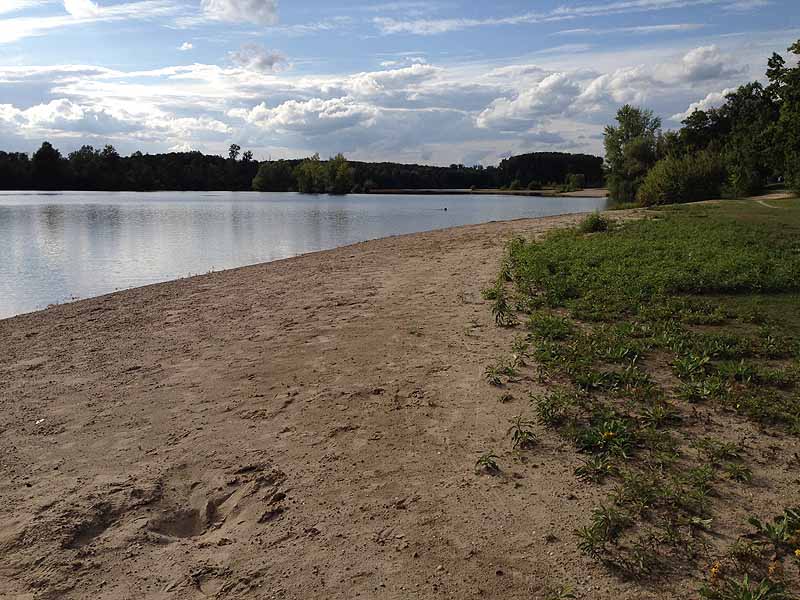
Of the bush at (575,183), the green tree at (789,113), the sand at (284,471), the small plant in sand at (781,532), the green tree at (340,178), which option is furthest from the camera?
the green tree at (340,178)

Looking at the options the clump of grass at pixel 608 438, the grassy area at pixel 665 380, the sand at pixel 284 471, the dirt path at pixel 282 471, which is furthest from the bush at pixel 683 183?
the clump of grass at pixel 608 438

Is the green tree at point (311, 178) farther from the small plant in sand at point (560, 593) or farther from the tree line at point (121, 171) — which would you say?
the small plant in sand at point (560, 593)

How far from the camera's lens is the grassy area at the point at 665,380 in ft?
10.8

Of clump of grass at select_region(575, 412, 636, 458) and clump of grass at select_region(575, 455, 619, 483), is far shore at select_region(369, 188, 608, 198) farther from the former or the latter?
clump of grass at select_region(575, 455, 619, 483)

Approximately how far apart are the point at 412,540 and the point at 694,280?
6.06m

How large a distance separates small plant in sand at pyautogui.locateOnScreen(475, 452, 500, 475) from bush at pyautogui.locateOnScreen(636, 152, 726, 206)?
28688mm

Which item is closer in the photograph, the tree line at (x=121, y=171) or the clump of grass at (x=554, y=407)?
the clump of grass at (x=554, y=407)

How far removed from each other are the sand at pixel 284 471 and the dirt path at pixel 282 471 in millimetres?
12

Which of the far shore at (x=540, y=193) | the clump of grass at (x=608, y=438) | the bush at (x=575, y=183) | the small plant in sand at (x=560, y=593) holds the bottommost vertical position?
the small plant in sand at (x=560, y=593)

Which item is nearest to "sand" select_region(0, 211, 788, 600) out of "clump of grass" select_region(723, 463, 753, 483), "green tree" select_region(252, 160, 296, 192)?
"clump of grass" select_region(723, 463, 753, 483)

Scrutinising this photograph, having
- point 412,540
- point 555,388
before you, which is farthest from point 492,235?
point 412,540

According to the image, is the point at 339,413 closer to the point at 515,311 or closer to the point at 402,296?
the point at 515,311

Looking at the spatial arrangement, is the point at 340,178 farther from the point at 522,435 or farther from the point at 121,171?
the point at 522,435

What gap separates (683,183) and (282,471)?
1170 inches
